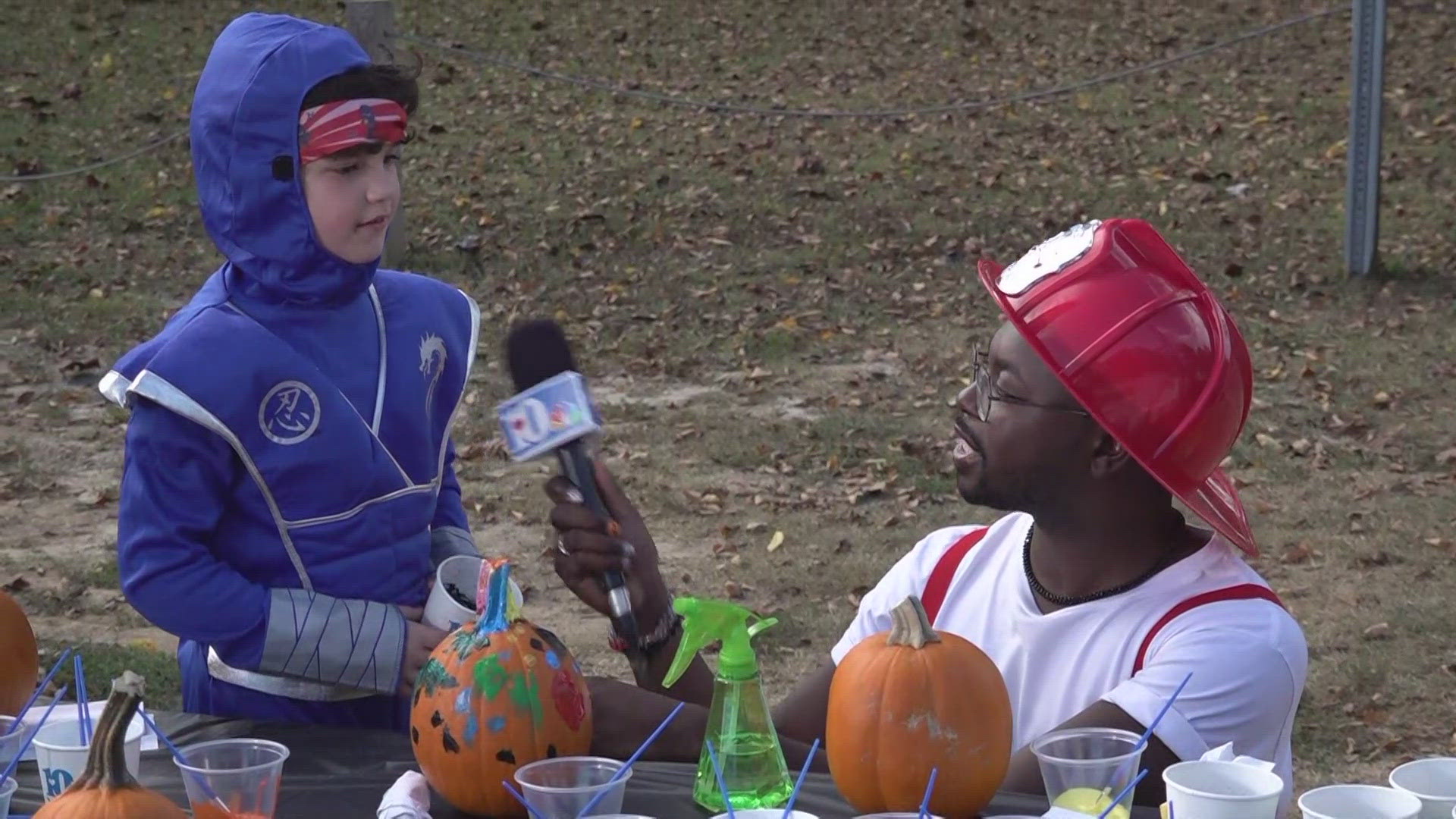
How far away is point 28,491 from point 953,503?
13.6 feet

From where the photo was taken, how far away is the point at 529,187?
13.0 m

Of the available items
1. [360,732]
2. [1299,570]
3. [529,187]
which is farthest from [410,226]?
[360,732]

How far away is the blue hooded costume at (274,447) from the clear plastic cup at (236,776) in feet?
2.99

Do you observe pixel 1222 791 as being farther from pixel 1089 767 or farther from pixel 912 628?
pixel 912 628

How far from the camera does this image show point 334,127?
344cm

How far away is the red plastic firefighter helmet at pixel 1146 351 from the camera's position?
9.45 feet

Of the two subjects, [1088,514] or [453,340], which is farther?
[453,340]

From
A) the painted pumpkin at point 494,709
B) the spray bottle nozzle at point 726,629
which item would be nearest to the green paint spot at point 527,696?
the painted pumpkin at point 494,709

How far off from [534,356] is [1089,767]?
1.16 meters

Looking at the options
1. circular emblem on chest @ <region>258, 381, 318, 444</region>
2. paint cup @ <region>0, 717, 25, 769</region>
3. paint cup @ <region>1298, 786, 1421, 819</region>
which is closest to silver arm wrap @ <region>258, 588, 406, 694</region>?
circular emblem on chest @ <region>258, 381, 318, 444</region>

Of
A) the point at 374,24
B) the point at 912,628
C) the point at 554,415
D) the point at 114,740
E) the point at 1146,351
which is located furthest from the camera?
the point at 374,24

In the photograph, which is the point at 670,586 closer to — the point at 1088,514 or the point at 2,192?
the point at 1088,514

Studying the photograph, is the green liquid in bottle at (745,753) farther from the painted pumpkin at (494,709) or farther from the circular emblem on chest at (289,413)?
the circular emblem on chest at (289,413)

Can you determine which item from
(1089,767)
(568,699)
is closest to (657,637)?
(568,699)
